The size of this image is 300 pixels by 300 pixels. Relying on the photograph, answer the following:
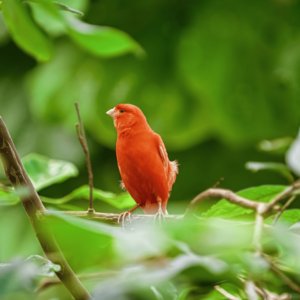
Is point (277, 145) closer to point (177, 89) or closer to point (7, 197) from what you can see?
point (7, 197)

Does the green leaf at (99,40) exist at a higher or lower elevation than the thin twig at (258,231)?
higher

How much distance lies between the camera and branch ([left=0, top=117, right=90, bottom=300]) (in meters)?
0.37

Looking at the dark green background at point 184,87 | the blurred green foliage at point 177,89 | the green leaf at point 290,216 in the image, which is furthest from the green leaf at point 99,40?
the dark green background at point 184,87

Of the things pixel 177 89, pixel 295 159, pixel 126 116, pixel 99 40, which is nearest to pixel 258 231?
pixel 295 159

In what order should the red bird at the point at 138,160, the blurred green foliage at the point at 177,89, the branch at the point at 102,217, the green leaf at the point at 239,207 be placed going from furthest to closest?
the blurred green foliage at the point at 177,89 → the red bird at the point at 138,160 → the green leaf at the point at 239,207 → the branch at the point at 102,217

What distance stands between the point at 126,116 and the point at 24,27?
12.1 inches

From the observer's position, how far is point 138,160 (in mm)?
808

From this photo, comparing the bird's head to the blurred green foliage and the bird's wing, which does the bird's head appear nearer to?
the bird's wing

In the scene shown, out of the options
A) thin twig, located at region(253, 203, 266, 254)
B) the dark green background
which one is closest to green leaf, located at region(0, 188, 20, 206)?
thin twig, located at region(253, 203, 266, 254)

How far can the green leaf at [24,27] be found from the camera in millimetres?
474

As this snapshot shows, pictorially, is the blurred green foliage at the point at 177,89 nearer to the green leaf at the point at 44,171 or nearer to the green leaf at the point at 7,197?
the green leaf at the point at 44,171

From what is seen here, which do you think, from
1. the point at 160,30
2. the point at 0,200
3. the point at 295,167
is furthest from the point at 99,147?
the point at 295,167

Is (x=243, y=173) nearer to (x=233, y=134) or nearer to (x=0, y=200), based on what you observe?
(x=233, y=134)

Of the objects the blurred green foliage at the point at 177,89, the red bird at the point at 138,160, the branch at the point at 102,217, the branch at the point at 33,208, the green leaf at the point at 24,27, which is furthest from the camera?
the blurred green foliage at the point at 177,89
